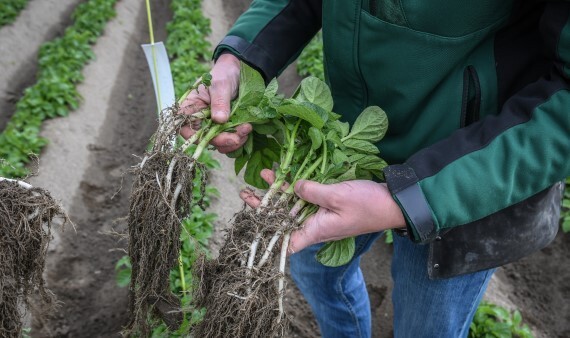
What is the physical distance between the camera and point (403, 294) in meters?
1.69

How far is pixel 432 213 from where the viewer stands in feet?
4.05

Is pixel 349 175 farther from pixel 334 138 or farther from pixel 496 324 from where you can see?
pixel 496 324

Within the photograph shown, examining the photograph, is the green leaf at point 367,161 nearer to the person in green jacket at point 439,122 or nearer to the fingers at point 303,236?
the person in green jacket at point 439,122

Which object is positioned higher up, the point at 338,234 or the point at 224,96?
the point at 224,96

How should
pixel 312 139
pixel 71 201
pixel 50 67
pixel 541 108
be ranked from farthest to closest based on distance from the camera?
pixel 50 67 → pixel 71 201 → pixel 312 139 → pixel 541 108

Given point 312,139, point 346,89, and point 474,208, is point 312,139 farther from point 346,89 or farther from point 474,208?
point 474,208

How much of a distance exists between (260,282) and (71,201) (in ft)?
7.90

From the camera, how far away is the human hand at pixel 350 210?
1.27 meters

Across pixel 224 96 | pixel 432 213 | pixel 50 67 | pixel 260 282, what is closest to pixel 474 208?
pixel 432 213

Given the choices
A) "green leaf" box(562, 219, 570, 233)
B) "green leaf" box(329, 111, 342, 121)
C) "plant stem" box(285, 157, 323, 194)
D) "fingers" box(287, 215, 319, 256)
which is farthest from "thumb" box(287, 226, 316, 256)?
"green leaf" box(562, 219, 570, 233)

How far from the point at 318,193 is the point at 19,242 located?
2.68 ft

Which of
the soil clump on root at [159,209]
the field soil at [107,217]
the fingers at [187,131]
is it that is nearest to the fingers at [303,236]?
the field soil at [107,217]

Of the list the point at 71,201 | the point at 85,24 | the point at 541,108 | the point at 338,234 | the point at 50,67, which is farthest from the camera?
the point at 85,24

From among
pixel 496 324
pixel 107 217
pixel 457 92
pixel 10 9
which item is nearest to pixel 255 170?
pixel 457 92
